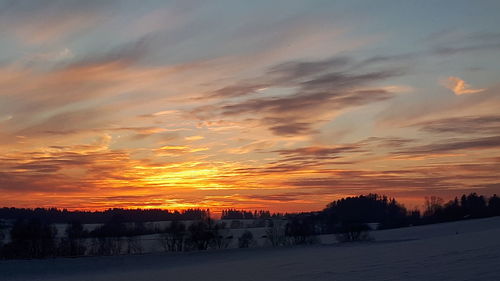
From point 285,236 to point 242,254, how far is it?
45.4m

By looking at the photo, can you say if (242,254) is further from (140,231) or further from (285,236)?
(140,231)

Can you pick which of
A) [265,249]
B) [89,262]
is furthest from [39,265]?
[265,249]

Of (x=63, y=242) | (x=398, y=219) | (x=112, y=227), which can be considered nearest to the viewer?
(x=63, y=242)

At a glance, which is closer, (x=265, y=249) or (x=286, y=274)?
(x=286, y=274)

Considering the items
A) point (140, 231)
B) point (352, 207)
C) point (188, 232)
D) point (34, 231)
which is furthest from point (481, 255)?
point (352, 207)

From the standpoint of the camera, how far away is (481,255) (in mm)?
33281

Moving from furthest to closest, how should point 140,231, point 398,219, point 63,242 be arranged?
1. point 398,219
2. point 140,231
3. point 63,242

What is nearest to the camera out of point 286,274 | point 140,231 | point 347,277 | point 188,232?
point 347,277

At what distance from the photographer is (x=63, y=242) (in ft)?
364

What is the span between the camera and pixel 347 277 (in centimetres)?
3194

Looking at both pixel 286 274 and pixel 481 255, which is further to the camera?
pixel 286 274

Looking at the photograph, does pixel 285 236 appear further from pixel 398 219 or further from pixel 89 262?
pixel 398 219

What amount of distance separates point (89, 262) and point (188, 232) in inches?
1710

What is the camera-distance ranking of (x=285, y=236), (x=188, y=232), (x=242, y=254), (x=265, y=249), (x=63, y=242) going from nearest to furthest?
(x=242, y=254) < (x=265, y=249) < (x=63, y=242) < (x=188, y=232) < (x=285, y=236)
